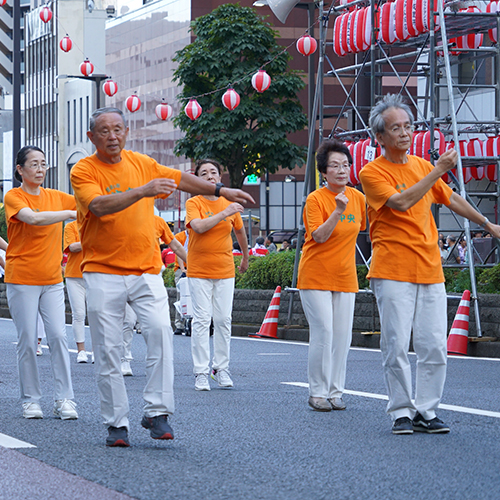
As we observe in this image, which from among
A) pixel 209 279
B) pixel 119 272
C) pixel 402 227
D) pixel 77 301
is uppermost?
pixel 402 227

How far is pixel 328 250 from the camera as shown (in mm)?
8234

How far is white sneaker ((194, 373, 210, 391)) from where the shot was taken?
985 centimetres

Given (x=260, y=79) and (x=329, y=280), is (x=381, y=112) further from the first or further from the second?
(x=260, y=79)

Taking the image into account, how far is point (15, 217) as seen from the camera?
788 centimetres

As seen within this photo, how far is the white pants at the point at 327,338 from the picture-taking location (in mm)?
8180

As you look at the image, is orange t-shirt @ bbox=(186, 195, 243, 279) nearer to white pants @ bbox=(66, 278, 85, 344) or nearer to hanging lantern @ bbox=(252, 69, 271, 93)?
white pants @ bbox=(66, 278, 85, 344)

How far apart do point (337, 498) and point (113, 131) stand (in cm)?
244

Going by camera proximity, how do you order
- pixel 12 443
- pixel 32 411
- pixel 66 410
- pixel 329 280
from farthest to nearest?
pixel 329 280
pixel 32 411
pixel 66 410
pixel 12 443

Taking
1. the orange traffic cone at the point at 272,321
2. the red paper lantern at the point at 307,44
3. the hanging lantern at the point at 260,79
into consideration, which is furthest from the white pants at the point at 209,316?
the hanging lantern at the point at 260,79

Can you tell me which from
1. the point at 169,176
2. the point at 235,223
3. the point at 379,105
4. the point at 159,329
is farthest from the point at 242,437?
the point at 235,223

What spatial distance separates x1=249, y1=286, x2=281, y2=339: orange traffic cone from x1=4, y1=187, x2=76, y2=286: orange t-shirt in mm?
9904

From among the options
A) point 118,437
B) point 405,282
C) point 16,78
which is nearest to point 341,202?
point 405,282

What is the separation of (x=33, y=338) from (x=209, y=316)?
8.24 ft

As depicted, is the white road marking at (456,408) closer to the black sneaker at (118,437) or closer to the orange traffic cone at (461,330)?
the black sneaker at (118,437)
